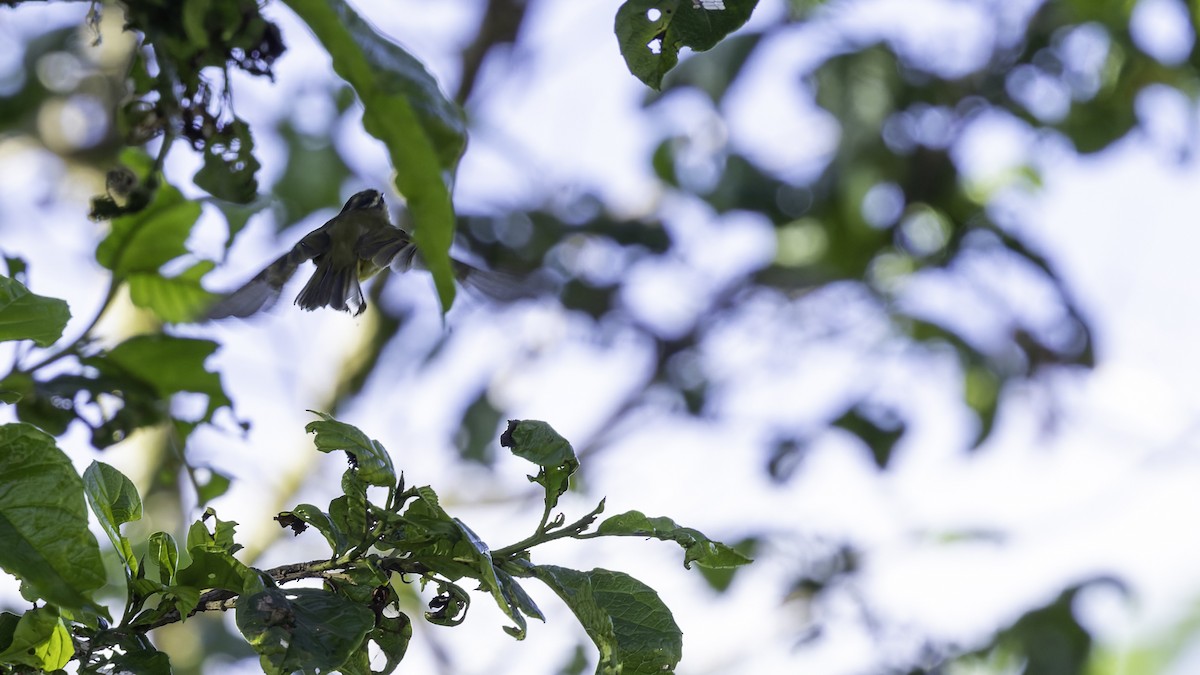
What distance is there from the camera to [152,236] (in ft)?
5.11

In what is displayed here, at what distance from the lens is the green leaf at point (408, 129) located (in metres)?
0.86

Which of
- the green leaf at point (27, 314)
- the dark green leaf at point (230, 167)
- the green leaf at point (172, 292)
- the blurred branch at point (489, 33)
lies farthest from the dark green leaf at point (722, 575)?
the green leaf at point (27, 314)

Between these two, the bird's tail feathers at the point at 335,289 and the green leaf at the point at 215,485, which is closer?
the green leaf at the point at 215,485

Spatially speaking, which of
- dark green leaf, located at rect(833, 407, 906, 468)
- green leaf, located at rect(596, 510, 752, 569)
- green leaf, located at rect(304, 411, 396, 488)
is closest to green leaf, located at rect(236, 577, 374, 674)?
green leaf, located at rect(304, 411, 396, 488)

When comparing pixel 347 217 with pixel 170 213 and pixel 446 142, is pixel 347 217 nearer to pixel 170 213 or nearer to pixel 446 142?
pixel 170 213

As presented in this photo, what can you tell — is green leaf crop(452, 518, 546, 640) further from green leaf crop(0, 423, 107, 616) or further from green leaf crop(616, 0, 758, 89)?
green leaf crop(616, 0, 758, 89)

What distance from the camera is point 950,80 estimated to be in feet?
14.3

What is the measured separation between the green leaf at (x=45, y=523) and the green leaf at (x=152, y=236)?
2.26 feet

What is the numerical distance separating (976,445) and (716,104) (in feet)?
5.25

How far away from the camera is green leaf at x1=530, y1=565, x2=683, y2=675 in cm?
101

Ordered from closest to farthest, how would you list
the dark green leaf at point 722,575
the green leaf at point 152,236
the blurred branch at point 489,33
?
1. the green leaf at point 152,236
2. the dark green leaf at point 722,575
3. the blurred branch at point 489,33

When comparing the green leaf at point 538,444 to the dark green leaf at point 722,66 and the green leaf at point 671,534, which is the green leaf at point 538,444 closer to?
the green leaf at point 671,534

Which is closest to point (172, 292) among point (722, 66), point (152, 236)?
point (152, 236)

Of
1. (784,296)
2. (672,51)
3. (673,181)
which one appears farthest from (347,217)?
(784,296)
